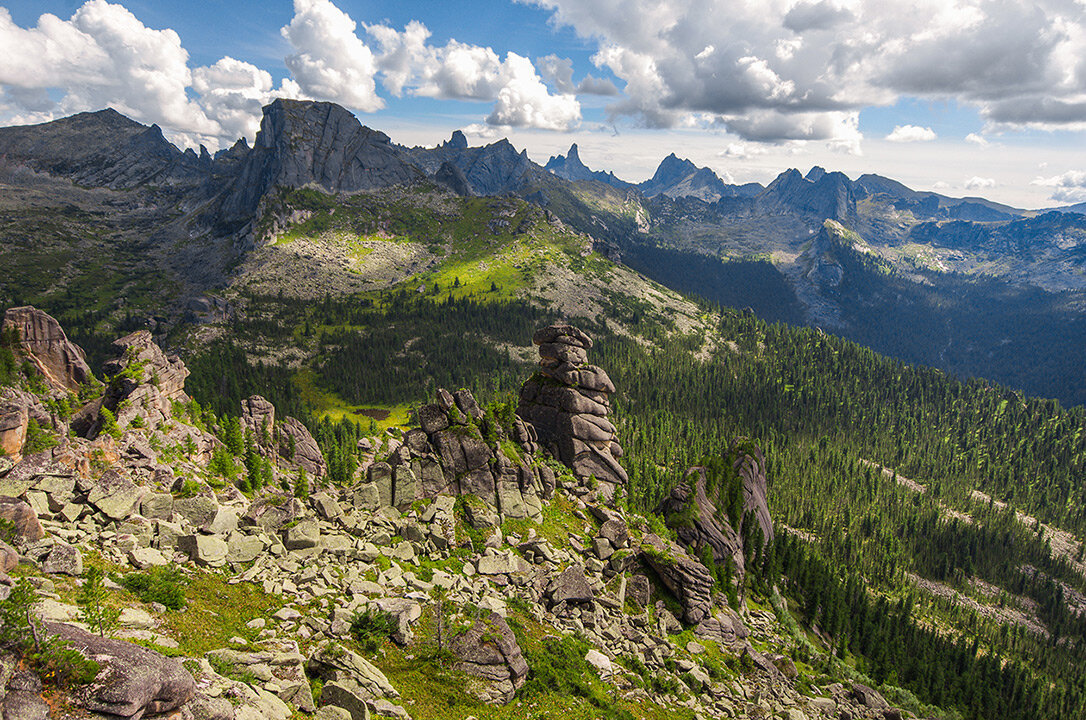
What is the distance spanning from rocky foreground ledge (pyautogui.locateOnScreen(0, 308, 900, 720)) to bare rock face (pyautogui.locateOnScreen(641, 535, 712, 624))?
8.5 inches

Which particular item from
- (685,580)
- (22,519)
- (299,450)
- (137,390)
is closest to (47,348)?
(137,390)

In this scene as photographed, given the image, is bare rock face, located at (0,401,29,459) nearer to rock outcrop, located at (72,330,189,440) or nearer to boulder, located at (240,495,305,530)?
rock outcrop, located at (72,330,189,440)

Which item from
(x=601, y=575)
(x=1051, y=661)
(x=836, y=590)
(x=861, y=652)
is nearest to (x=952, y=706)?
(x=861, y=652)

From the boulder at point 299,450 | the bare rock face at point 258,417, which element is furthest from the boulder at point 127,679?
the bare rock face at point 258,417

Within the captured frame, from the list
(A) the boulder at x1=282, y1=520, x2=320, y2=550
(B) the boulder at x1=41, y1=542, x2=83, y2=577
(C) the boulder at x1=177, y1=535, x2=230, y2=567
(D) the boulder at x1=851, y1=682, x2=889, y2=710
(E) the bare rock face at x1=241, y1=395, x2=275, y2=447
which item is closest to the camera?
(B) the boulder at x1=41, y1=542, x2=83, y2=577

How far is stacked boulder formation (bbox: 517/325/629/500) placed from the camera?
250ft

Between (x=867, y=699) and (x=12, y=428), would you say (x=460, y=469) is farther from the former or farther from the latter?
(x=867, y=699)

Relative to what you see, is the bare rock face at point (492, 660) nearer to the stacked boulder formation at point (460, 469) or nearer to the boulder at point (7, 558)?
the stacked boulder formation at point (460, 469)

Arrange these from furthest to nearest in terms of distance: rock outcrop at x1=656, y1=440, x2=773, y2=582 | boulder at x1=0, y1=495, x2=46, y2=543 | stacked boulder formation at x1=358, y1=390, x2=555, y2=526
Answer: rock outcrop at x1=656, y1=440, x2=773, y2=582 < stacked boulder formation at x1=358, y1=390, x2=555, y2=526 < boulder at x1=0, y1=495, x2=46, y2=543

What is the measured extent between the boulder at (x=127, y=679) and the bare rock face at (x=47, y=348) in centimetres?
6055

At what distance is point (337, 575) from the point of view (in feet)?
107

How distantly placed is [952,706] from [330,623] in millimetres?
118578

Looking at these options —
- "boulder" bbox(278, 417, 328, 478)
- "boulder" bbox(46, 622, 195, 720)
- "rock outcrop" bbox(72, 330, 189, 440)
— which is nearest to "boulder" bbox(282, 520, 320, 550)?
"boulder" bbox(46, 622, 195, 720)

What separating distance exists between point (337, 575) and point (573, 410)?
51017mm
